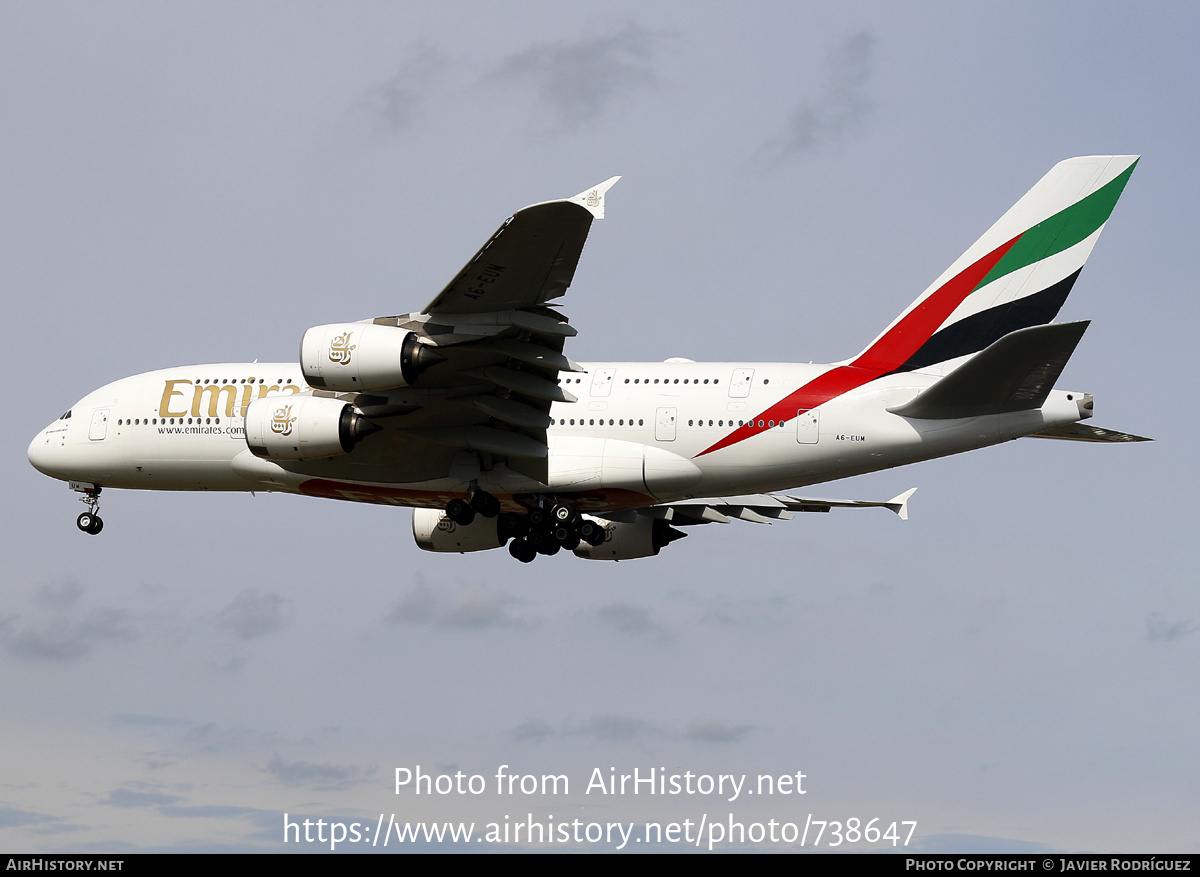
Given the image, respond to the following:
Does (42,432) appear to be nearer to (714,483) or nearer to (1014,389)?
(714,483)

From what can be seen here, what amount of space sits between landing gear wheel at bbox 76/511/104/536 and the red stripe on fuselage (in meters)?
15.7

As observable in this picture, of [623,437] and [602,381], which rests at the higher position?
[602,381]

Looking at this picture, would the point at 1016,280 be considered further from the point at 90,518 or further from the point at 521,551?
the point at 90,518

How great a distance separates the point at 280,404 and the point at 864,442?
1195 cm

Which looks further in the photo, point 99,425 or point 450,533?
point 450,533

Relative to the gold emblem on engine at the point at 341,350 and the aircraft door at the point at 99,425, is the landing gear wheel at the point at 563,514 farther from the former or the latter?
the aircraft door at the point at 99,425

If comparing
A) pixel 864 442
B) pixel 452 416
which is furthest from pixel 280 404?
pixel 864 442

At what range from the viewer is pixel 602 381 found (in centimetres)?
3130

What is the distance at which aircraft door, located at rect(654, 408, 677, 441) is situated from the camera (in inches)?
1189

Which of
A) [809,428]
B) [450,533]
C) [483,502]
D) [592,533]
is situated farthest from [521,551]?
[809,428]

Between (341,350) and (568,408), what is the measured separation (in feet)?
21.5

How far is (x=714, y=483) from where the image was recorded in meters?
30.2
